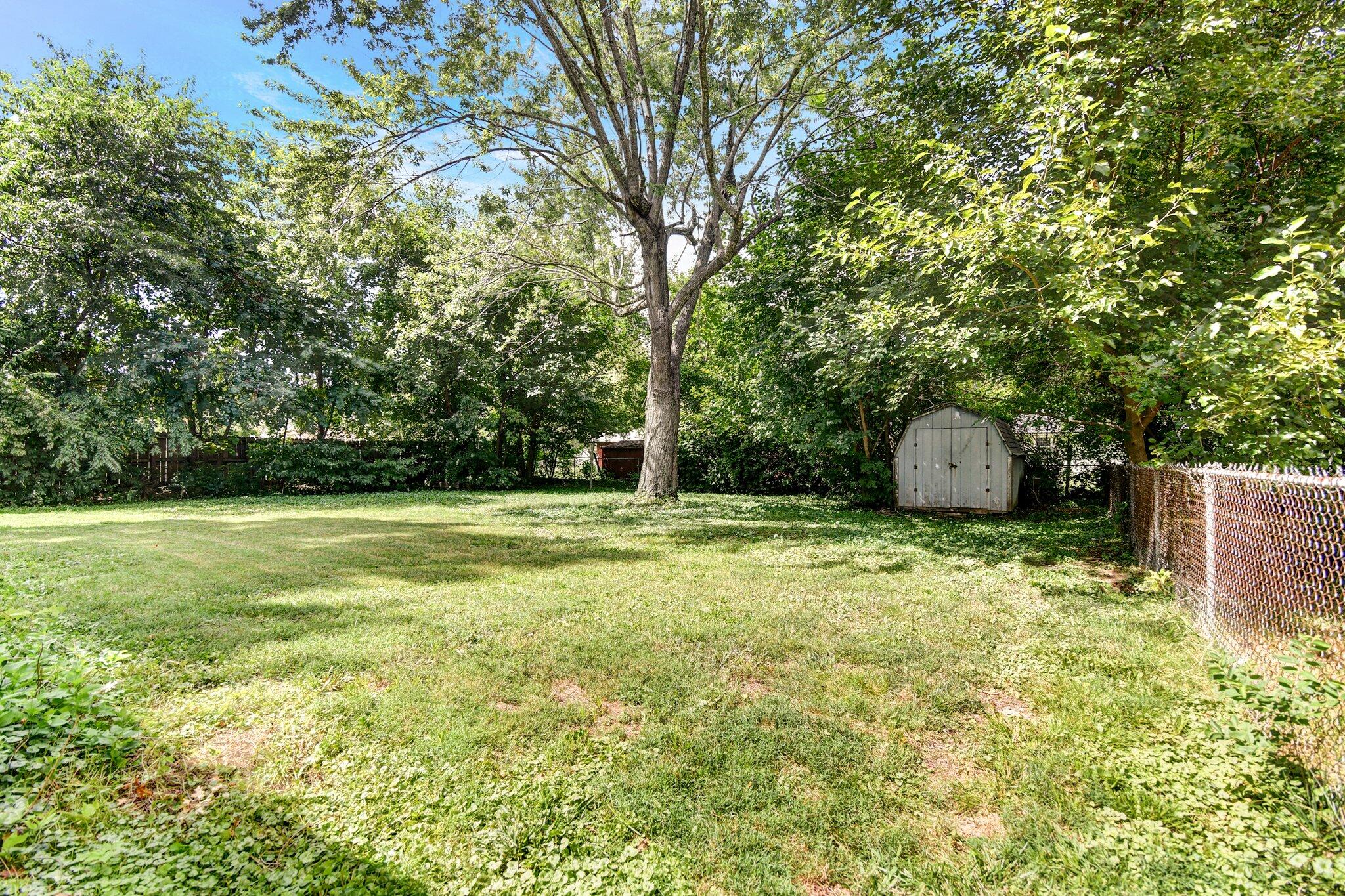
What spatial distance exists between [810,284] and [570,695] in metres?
10.1

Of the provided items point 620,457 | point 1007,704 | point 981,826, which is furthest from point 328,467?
point 981,826

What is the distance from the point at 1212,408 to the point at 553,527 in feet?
26.7

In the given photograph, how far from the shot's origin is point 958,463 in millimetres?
12078

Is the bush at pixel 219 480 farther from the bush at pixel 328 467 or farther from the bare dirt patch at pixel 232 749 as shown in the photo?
the bare dirt patch at pixel 232 749

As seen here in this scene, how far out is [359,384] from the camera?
17.0 meters

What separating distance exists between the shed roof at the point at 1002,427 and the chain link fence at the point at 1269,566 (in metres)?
7.34

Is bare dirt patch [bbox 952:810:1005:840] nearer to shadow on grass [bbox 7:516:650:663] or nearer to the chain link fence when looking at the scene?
the chain link fence

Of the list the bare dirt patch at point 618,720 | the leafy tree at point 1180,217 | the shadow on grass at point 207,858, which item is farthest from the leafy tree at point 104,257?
the leafy tree at point 1180,217

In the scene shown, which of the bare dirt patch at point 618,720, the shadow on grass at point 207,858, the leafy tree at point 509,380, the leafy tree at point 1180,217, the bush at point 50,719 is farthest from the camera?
the leafy tree at point 509,380

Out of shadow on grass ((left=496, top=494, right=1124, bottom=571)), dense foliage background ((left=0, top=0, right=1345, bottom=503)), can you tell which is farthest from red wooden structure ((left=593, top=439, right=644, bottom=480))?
shadow on grass ((left=496, top=494, right=1124, bottom=571))

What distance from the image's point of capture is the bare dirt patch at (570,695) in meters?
3.06

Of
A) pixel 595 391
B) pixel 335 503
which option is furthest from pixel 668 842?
pixel 595 391

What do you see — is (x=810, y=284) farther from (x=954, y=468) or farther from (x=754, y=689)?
(x=754, y=689)

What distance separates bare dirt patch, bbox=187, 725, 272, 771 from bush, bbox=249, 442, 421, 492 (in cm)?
1627
